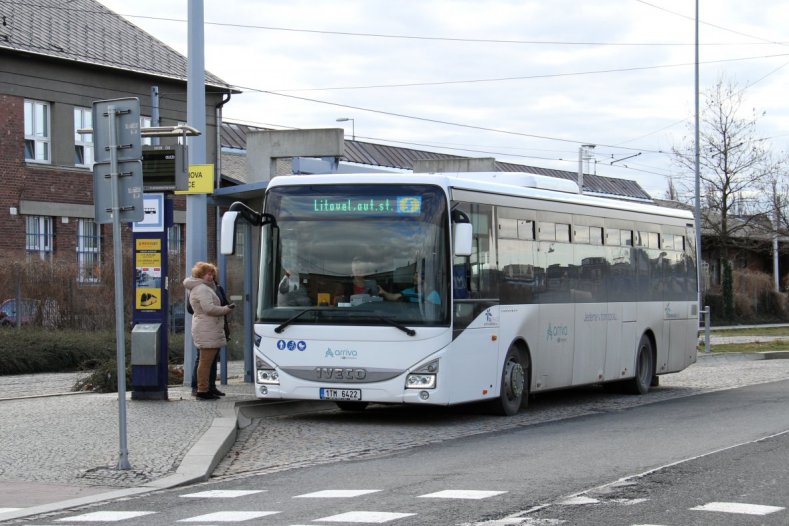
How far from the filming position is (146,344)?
16172 millimetres

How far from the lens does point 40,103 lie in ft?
129

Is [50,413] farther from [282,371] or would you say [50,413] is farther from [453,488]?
[453,488]

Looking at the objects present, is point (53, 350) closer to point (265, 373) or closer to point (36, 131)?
point (265, 373)

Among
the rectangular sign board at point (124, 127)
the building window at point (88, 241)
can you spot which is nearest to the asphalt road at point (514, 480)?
the rectangular sign board at point (124, 127)

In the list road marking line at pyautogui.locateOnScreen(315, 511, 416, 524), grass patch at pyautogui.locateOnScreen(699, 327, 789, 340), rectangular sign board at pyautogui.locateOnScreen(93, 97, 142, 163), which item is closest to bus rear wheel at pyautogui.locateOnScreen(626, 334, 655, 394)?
rectangular sign board at pyautogui.locateOnScreen(93, 97, 142, 163)

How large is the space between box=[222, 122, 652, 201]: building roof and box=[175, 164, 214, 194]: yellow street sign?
27.5 m

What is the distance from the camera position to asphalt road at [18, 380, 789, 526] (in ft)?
28.6

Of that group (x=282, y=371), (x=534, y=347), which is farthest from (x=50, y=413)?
(x=534, y=347)

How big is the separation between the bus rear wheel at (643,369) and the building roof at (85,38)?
76.2 ft

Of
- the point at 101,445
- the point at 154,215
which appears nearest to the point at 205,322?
the point at 154,215

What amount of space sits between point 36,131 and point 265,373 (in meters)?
25.9

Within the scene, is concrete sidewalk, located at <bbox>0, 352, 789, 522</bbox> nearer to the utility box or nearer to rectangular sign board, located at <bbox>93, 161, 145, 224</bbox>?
the utility box

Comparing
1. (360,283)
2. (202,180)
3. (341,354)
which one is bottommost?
(341,354)

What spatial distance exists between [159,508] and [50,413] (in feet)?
20.4
